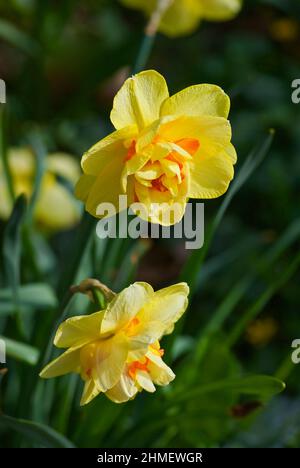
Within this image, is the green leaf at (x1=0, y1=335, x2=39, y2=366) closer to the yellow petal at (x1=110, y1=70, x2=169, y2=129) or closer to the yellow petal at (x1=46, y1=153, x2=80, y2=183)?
the yellow petal at (x1=110, y1=70, x2=169, y2=129)

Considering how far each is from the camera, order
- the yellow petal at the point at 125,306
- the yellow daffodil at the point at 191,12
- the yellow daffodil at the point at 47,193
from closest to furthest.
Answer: the yellow petal at the point at 125,306 < the yellow daffodil at the point at 191,12 < the yellow daffodil at the point at 47,193

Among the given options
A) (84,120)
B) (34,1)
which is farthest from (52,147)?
(34,1)

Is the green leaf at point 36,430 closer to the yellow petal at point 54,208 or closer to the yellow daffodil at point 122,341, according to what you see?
the yellow daffodil at point 122,341

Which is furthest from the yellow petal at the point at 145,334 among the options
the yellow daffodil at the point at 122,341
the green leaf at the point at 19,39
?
the green leaf at the point at 19,39

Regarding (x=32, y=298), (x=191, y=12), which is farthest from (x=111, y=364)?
(x=191, y=12)

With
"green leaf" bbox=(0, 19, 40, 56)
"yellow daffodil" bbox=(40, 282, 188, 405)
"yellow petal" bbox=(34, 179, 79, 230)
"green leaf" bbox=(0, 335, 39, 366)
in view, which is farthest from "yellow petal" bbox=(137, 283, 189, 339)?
"green leaf" bbox=(0, 19, 40, 56)

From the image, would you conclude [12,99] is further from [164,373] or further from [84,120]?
[164,373]

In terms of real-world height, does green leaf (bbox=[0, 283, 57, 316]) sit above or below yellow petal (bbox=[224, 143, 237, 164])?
above
